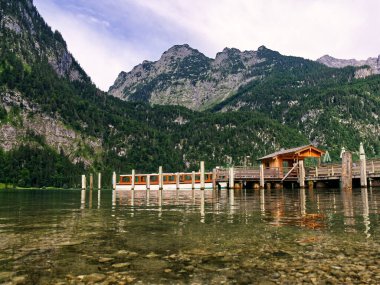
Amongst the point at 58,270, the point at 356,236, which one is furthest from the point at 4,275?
the point at 356,236

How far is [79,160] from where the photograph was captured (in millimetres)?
190000

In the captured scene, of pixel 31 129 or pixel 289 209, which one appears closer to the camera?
pixel 289 209

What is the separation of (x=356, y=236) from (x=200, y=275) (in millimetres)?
5342

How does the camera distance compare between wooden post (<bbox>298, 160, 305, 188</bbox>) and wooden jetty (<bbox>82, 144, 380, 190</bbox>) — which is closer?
wooden jetty (<bbox>82, 144, 380, 190</bbox>)

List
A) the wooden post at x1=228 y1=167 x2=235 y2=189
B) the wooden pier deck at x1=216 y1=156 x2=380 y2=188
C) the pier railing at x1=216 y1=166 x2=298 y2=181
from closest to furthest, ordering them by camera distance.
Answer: the wooden pier deck at x1=216 y1=156 x2=380 y2=188, the pier railing at x1=216 y1=166 x2=298 y2=181, the wooden post at x1=228 y1=167 x2=235 y2=189

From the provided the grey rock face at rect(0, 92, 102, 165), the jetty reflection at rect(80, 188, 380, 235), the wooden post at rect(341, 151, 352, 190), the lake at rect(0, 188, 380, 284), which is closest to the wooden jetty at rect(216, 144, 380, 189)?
the wooden post at rect(341, 151, 352, 190)

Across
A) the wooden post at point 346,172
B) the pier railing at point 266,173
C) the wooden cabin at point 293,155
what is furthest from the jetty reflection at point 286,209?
the wooden cabin at point 293,155

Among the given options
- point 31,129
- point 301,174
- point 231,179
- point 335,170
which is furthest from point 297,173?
point 31,129

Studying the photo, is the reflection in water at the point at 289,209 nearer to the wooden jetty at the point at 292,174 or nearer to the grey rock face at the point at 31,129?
the wooden jetty at the point at 292,174

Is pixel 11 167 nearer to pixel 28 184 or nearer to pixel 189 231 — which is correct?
pixel 28 184

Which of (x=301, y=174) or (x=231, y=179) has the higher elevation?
(x=301, y=174)

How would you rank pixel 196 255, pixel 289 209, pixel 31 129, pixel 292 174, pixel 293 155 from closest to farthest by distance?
pixel 196 255 → pixel 289 209 → pixel 292 174 → pixel 293 155 → pixel 31 129

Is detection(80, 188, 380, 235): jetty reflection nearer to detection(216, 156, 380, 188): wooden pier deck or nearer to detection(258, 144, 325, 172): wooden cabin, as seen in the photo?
detection(216, 156, 380, 188): wooden pier deck

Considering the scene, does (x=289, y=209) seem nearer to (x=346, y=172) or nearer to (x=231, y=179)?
(x=346, y=172)
